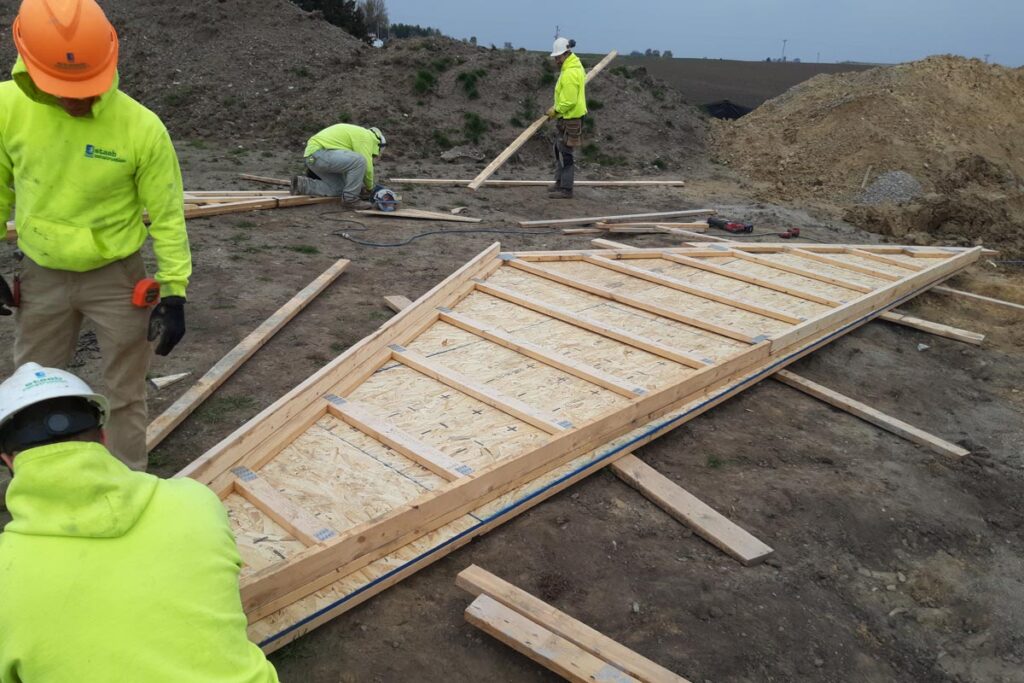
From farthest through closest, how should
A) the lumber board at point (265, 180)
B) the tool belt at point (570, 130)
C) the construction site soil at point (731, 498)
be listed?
the tool belt at point (570, 130), the lumber board at point (265, 180), the construction site soil at point (731, 498)

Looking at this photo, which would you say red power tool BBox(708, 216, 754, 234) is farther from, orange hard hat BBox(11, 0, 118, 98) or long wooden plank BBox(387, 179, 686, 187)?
orange hard hat BBox(11, 0, 118, 98)

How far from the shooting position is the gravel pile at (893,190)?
13.5 metres

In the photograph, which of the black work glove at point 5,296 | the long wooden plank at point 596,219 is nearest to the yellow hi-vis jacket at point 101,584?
the black work glove at point 5,296

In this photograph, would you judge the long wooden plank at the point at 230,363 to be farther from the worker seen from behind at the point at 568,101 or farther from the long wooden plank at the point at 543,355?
the worker seen from behind at the point at 568,101

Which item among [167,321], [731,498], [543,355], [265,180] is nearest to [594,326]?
[543,355]

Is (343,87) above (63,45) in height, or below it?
above

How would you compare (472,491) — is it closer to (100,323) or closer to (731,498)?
(731,498)

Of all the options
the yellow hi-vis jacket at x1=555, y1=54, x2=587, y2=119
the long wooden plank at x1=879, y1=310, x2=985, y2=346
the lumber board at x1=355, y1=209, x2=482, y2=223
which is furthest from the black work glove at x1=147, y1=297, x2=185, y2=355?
the yellow hi-vis jacket at x1=555, y1=54, x2=587, y2=119

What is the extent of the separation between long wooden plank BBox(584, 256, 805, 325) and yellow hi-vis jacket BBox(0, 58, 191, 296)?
432 centimetres

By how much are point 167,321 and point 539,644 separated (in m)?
2.13

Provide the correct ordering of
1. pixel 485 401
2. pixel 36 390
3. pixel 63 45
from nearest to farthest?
pixel 36 390 → pixel 63 45 → pixel 485 401

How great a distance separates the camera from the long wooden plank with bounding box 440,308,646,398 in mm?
4758

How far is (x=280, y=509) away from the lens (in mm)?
3512

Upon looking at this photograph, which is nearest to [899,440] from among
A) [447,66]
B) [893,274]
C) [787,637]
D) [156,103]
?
[787,637]
